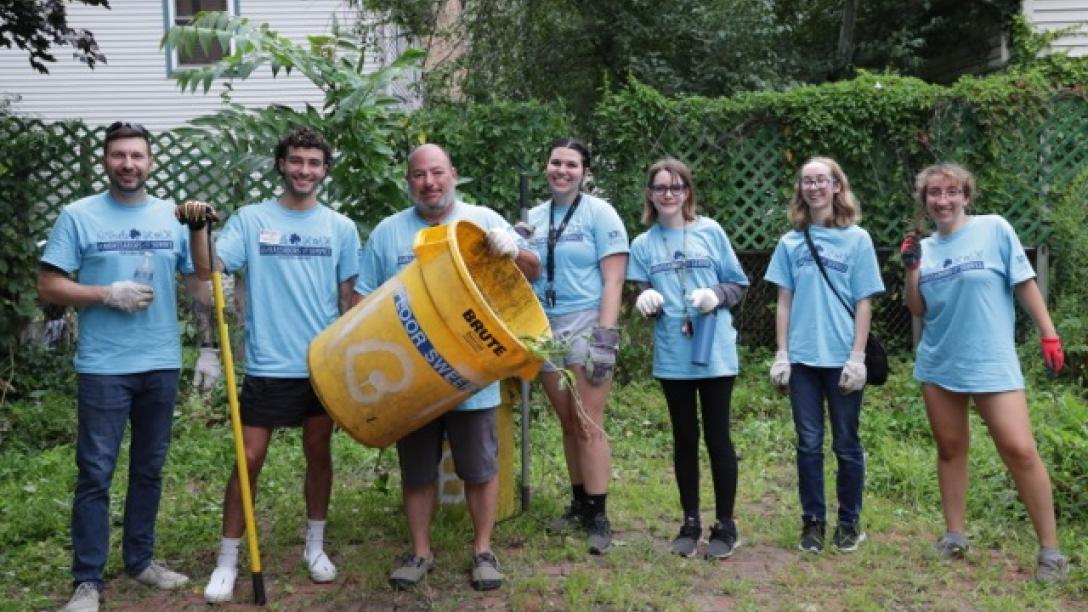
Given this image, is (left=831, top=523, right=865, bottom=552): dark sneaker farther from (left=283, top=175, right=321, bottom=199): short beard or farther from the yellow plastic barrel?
(left=283, top=175, right=321, bottom=199): short beard

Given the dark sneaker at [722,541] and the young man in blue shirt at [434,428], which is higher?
the young man in blue shirt at [434,428]

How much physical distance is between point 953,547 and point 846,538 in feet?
1.56

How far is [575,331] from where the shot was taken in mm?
4668

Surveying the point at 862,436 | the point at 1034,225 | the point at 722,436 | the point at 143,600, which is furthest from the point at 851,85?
the point at 143,600

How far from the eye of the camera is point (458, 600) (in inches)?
161

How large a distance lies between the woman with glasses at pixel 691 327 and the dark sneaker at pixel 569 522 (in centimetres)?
52

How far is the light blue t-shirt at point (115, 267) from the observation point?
13.2ft

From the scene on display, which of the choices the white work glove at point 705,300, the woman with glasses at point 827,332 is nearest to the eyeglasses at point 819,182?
the woman with glasses at point 827,332

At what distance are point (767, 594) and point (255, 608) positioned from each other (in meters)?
2.07

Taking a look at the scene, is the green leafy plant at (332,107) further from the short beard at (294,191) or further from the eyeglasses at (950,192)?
Answer: the eyeglasses at (950,192)

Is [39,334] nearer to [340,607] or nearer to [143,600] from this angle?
[143,600]

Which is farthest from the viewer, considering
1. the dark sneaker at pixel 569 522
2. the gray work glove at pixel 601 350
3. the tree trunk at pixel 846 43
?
the tree trunk at pixel 846 43

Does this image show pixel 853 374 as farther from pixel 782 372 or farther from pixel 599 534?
pixel 599 534

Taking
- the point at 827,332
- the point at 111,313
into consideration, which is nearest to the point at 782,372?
the point at 827,332
